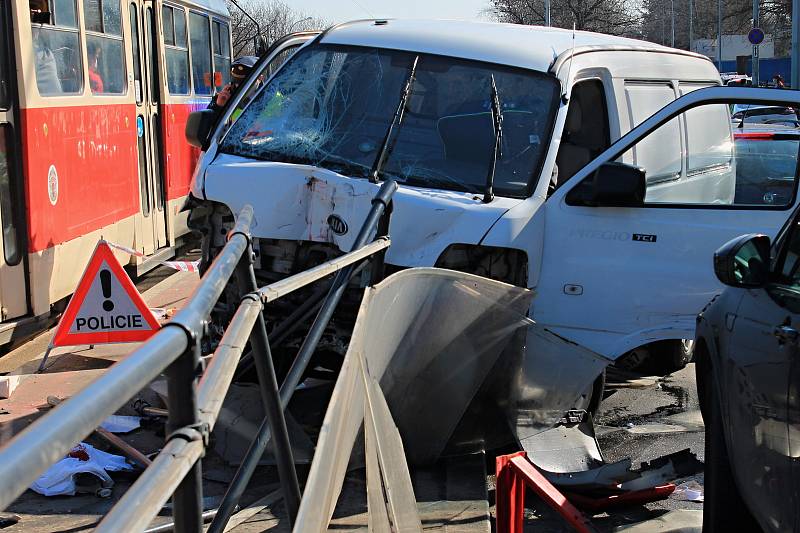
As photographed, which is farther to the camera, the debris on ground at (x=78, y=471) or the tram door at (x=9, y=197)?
the tram door at (x=9, y=197)

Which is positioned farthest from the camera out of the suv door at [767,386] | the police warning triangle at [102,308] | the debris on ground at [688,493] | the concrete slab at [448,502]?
the police warning triangle at [102,308]

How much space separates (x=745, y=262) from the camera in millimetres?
4211

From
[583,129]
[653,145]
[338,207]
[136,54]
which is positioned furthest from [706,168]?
[136,54]

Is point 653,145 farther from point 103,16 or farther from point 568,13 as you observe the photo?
point 568,13

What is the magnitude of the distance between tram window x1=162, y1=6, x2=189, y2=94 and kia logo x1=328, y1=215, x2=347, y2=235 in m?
8.21

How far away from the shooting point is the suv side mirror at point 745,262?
13.7 ft

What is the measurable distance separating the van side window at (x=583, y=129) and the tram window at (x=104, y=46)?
5.24m

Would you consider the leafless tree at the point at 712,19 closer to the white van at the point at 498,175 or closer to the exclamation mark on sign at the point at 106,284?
the white van at the point at 498,175

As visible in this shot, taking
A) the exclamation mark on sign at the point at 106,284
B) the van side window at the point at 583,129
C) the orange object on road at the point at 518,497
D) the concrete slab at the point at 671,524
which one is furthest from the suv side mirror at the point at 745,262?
the exclamation mark on sign at the point at 106,284

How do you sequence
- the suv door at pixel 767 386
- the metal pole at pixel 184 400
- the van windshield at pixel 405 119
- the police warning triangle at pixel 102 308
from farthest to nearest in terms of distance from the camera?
the police warning triangle at pixel 102 308 < the van windshield at pixel 405 119 < the suv door at pixel 767 386 < the metal pole at pixel 184 400

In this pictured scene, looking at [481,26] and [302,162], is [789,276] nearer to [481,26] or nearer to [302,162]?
[302,162]

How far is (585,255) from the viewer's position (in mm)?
6008

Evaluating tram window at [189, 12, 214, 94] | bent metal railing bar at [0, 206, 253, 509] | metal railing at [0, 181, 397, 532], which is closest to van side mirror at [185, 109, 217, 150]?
metal railing at [0, 181, 397, 532]

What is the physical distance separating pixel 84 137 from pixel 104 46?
1.27 metres
